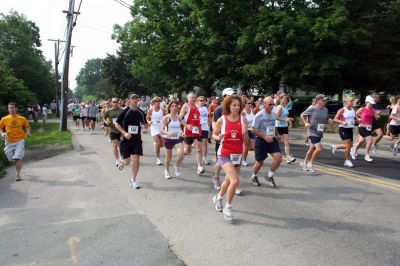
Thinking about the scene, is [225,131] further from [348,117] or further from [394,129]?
[394,129]

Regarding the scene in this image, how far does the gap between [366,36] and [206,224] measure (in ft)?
58.1

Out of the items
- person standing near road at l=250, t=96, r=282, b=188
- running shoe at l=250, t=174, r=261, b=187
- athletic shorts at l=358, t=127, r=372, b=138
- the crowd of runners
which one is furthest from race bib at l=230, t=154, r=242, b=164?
athletic shorts at l=358, t=127, r=372, b=138

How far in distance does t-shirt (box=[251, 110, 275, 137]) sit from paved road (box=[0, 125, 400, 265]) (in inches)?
42.9

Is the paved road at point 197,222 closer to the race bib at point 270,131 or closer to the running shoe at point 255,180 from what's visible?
the running shoe at point 255,180

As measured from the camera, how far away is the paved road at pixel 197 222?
456 cm

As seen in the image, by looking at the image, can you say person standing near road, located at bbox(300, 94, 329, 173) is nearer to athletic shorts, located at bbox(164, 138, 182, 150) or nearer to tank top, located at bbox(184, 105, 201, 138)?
tank top, located at bbox(184, 105, 201, 138)

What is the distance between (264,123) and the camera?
7.73m

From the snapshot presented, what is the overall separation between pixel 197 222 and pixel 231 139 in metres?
1.26

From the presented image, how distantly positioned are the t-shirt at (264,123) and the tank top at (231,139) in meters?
1.81

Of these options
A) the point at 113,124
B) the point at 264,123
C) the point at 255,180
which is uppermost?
the point at 264,123

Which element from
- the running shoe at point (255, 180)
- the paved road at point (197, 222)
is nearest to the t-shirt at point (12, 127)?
the paved road at point (197, 222)

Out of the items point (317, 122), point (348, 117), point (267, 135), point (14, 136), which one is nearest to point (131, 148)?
point (267, 135)

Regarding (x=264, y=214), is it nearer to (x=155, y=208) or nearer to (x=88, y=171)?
(x=155, y=208)

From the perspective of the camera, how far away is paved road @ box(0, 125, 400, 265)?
15.0 feet
